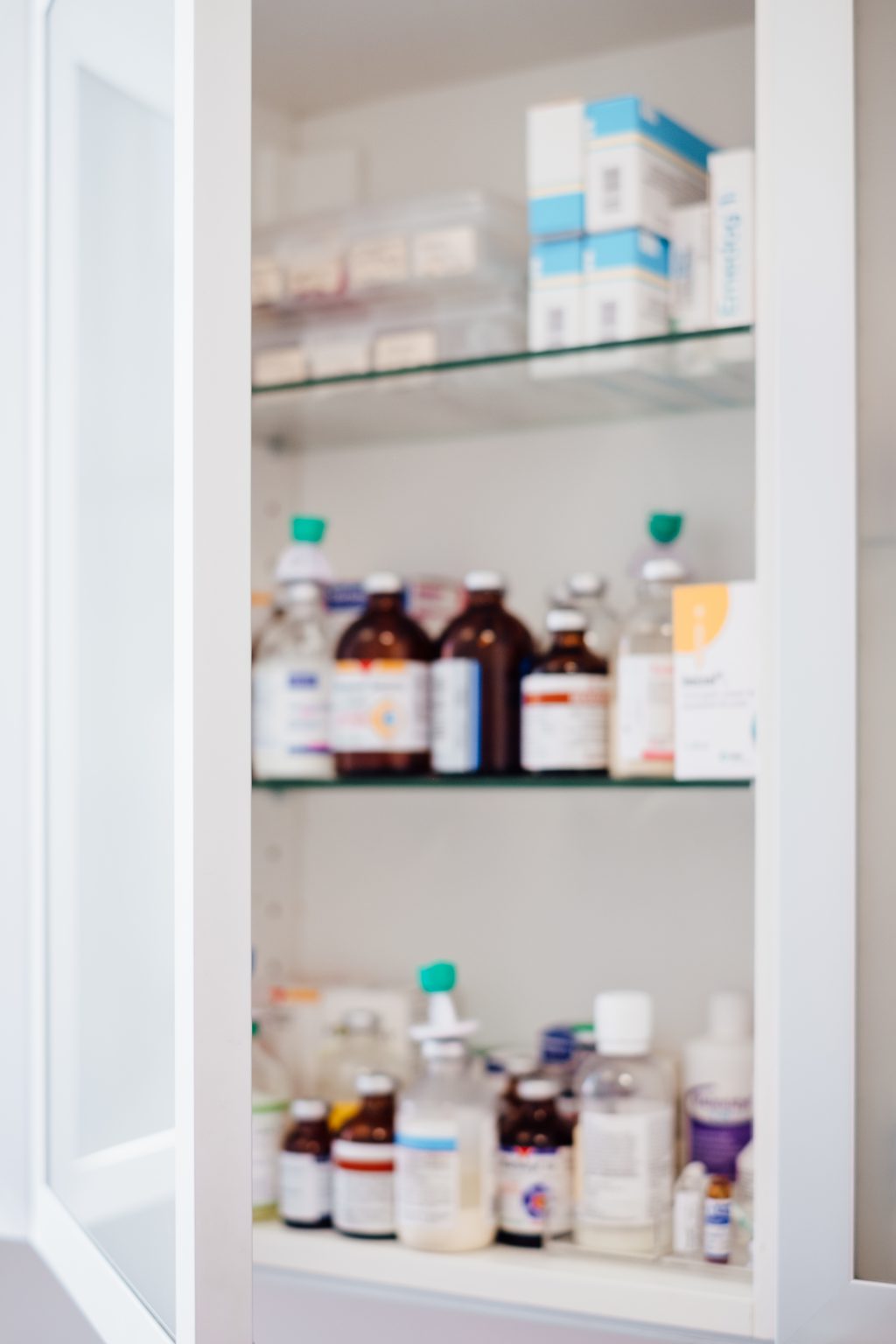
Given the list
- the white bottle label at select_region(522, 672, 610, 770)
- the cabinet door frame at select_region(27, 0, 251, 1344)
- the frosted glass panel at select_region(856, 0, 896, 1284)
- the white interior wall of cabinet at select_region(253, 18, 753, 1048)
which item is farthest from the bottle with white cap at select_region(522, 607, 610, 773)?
the cabinet door frame at select_region(27, 0, 251, 1344)

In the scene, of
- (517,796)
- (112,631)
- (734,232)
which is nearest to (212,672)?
(112,631)

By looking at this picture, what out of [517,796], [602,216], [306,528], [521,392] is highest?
[602,216]

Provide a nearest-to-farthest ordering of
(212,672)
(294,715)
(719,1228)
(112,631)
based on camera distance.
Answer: (212,672), (112,631), (719,1228), (294,715)

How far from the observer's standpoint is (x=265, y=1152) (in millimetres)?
1151

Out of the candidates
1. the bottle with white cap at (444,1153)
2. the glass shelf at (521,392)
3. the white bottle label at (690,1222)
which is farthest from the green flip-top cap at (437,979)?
the glass shelf at (521,392)

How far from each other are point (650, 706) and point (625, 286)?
0.29 meters

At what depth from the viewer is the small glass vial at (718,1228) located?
0.98m

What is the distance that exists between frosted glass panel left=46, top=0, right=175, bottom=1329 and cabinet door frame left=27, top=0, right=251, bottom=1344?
0.04 metres

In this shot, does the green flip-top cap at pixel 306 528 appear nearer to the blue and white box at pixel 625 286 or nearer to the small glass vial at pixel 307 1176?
the blue and white box at pixel 625 286

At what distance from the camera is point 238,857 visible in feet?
2.03

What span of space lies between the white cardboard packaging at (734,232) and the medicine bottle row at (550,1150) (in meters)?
0.48

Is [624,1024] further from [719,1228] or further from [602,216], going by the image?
[602,216]

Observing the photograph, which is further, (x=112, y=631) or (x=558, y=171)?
(x=558, y=171)

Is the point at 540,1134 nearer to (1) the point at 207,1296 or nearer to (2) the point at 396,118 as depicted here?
(1) the point at 207,1296
